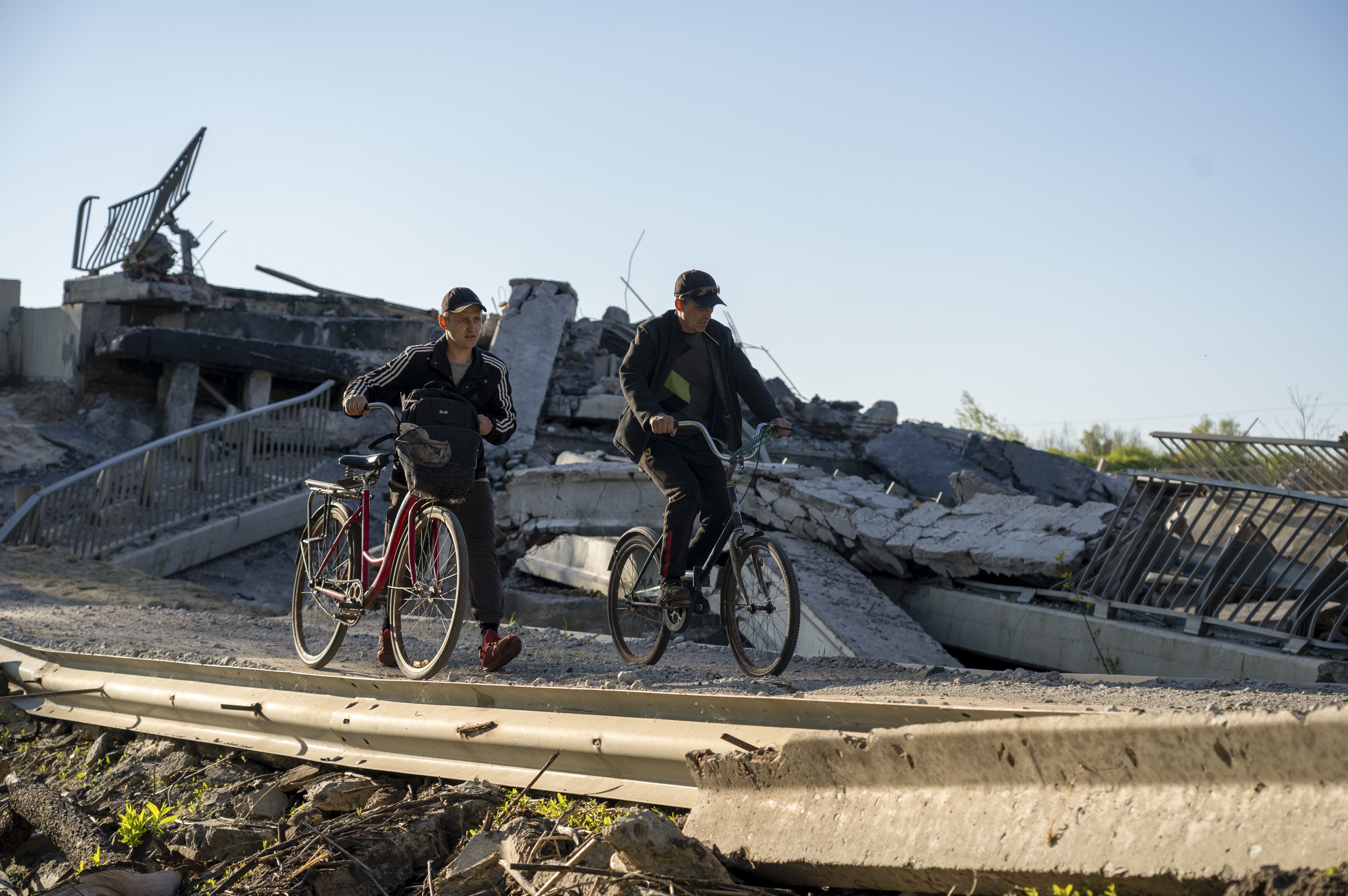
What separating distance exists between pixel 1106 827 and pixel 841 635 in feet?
17.7

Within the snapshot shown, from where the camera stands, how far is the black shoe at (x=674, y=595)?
5.05 meters

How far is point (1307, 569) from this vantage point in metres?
6.82

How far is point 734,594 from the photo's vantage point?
4.99m

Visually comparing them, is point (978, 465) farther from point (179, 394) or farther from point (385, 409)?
point (179, 394)

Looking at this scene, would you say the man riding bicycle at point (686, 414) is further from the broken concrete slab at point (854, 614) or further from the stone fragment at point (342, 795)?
the broken concrete slab at point (854, 614)

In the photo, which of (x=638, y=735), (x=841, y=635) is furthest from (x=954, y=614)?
(x=638, y=735)

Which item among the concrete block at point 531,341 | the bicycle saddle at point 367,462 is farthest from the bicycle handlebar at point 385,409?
the concrete block at point 531,341

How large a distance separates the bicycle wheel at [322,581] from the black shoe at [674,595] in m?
1.58

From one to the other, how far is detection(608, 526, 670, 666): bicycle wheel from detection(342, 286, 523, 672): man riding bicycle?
0.63 meters

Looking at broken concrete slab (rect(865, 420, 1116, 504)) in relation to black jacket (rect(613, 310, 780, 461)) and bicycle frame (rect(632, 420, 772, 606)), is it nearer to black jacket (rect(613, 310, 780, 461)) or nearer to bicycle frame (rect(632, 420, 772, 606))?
black jacket (rect(613, 310, 780, 461))

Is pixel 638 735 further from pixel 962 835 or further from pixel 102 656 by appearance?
pixel 102 656

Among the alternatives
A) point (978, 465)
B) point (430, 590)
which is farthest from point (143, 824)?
point (978, 465)

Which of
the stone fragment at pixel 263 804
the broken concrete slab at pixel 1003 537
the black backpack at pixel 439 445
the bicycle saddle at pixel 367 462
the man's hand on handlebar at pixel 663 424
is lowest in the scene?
the stone fragment at pixel 263 804

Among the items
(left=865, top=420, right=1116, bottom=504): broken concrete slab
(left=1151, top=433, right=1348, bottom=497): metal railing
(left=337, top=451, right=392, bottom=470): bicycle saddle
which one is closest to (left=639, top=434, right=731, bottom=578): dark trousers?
(left=337, top=451, right=392, bottom=470): bicycle saddle
